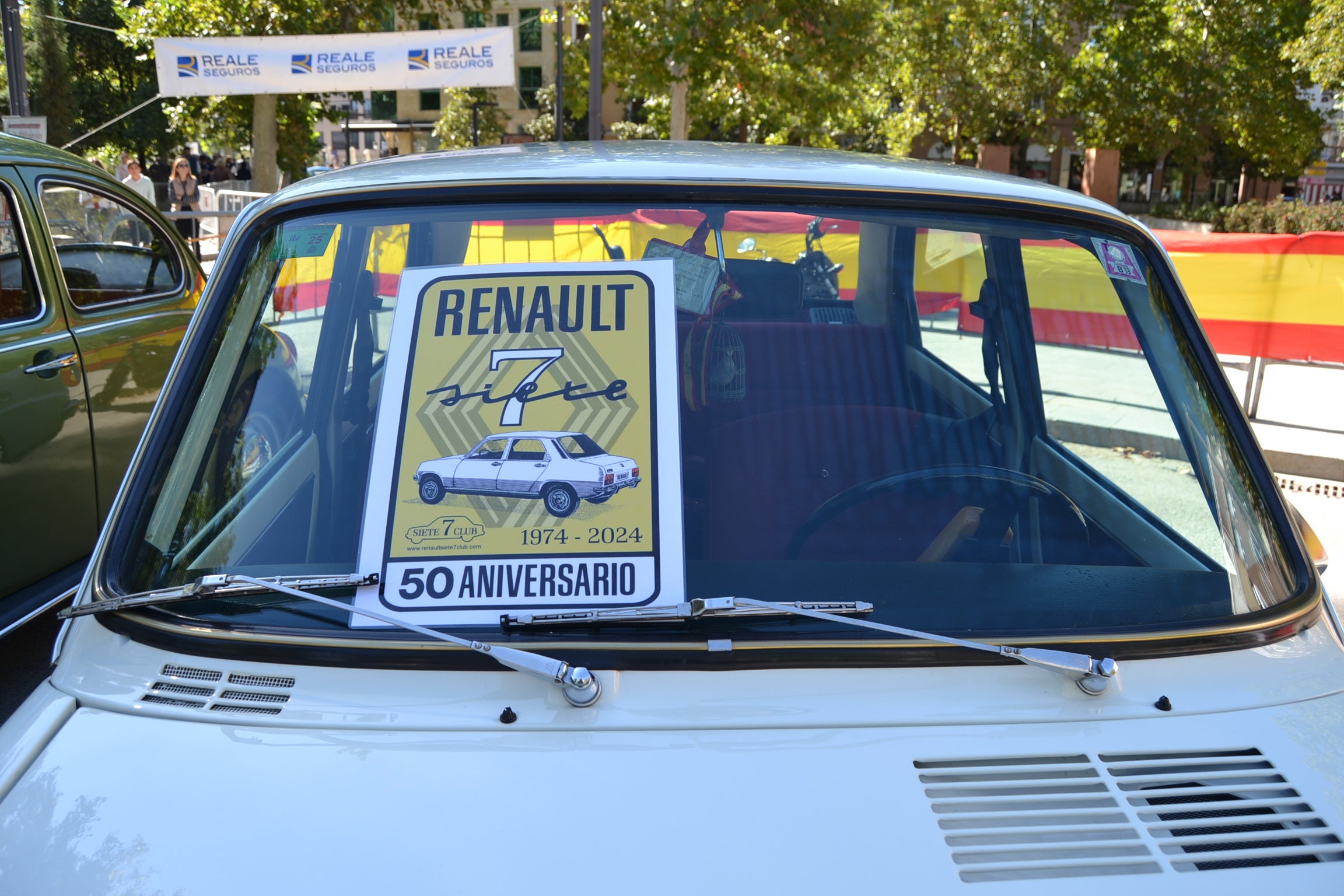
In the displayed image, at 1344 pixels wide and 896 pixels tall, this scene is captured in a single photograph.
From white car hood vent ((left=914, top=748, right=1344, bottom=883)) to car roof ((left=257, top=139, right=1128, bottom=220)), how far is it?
3.18 feet

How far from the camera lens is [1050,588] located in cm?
171

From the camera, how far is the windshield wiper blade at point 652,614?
1490 millimetres

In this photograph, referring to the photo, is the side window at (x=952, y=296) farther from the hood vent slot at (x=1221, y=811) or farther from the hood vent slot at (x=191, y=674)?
the hood vent slot at (x=191, y=674)

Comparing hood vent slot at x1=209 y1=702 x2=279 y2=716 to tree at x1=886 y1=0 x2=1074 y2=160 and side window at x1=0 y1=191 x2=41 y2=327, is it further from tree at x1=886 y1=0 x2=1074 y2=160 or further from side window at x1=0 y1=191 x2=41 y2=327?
tree at x1=886 y1=0 x2=1074 y2=160

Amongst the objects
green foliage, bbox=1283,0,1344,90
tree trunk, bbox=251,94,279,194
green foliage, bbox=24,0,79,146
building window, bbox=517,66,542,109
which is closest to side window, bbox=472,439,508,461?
tree trunk, bbox=251,94,279,194

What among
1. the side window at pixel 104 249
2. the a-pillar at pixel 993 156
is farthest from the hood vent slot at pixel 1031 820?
the a-pillar at pixel 993 156

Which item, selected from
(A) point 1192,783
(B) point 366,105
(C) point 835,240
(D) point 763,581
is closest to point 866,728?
(D) point 763,581

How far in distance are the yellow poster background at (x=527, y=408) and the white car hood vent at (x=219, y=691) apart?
0.82 feet

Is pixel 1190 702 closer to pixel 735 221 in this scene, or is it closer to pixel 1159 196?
pixel 735 221

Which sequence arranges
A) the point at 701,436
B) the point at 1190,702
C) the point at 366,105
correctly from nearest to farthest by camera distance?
the point at 1190,702 → the point at 701,436 → the point at 366,105

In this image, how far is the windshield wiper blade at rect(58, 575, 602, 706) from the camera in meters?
1.43

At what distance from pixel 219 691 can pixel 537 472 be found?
524mm

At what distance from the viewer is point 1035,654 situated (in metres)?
1.50

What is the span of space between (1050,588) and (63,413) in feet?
12.7
